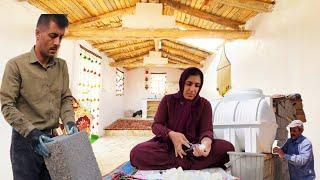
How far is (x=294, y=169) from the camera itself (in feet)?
8.45

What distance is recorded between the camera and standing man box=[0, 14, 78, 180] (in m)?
1.58

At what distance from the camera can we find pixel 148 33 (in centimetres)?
536

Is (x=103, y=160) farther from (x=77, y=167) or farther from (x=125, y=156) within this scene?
(x=77, y=167)

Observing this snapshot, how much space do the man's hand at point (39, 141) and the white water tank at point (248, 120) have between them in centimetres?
159

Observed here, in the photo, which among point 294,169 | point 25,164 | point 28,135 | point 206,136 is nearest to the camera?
point 28,135

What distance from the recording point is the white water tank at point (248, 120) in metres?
2.51

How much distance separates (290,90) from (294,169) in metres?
1.49

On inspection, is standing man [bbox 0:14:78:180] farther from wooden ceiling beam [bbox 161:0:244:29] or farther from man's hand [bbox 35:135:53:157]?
wooden ceiling beam [bbox 161:0:244:29]

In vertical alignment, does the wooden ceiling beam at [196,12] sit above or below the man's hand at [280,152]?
above

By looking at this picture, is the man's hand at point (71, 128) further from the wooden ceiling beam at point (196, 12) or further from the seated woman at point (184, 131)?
the wooden ceiling beam at point (196, 12)

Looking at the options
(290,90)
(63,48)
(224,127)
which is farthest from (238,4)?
(63,48)

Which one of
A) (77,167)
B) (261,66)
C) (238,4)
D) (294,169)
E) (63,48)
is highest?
(238,4)

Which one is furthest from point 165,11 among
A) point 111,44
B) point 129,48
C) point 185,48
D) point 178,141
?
point 178,141

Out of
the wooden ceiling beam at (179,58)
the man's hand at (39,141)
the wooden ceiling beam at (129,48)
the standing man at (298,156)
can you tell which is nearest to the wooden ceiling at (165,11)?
the standing man at (298,156)
